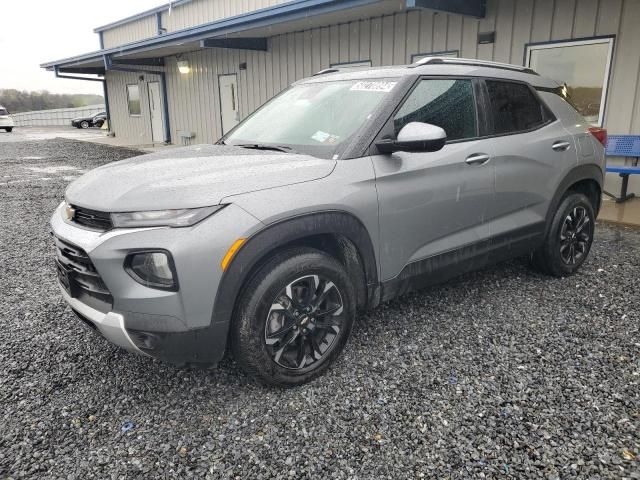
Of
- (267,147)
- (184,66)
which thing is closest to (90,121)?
(184,66)

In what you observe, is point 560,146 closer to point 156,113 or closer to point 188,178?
point 188,178

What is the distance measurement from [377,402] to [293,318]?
2.04ft

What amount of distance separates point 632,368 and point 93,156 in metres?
15.2

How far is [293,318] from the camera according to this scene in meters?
2.56

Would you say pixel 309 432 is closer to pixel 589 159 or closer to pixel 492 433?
pixel 492 433

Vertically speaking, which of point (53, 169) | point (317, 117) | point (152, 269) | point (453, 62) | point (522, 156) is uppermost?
point (453, 62)

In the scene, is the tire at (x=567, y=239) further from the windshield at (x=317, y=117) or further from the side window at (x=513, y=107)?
the windshield at (x=317, y=117)

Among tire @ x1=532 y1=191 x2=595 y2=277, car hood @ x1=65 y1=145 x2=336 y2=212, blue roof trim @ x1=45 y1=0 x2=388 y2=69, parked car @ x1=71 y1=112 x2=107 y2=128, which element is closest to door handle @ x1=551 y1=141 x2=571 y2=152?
tire @ x1=532 y1=191 x2=595 y2=277

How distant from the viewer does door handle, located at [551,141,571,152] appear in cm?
384

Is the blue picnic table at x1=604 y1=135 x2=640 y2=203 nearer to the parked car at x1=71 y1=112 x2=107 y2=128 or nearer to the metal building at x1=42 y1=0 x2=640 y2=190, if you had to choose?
the metal building at x1=42 y1=0 x2=640 y2=190

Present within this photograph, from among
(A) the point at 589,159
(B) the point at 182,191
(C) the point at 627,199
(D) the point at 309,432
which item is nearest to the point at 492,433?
(D) the point at 309,432

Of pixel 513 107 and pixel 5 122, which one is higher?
pixel 513 107

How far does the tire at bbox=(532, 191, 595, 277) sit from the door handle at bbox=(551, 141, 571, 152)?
41cm

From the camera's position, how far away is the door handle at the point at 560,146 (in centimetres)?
384
